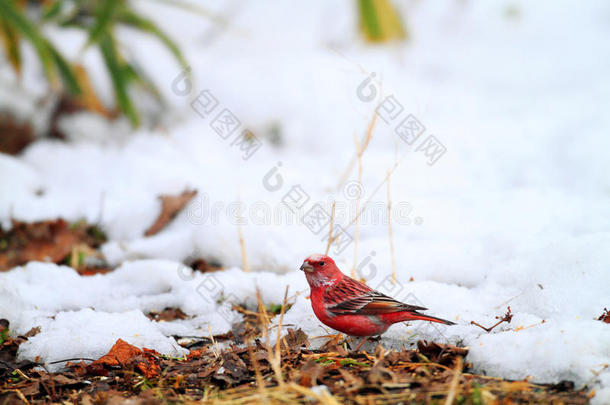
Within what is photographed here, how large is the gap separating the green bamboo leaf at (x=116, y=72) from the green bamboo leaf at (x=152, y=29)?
44 centimetres

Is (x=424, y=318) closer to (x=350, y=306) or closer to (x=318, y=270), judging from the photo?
(x=350, y=306)

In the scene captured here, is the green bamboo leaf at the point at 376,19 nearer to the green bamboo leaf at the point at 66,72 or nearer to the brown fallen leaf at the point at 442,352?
the green bamboo leaf at the point at 66,72

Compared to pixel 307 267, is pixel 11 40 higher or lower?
higher

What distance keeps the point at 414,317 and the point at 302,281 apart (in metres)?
0.90

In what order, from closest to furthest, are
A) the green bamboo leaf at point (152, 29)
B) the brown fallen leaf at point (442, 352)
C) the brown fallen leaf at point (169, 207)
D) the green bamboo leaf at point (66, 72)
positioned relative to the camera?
the brown fallen leaf at point (442, 352)
the brown fallen leaf at point (169, 207)
the green bamboo leaf at point (66, 72)
the green bamboo leaf at point (152, 29)

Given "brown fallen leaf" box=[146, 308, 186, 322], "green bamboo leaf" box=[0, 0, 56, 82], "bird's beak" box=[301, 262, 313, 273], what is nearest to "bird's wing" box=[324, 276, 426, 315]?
"bird's beak" box=[301, 262, 313, 273]

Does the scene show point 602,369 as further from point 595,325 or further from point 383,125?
point 383,125

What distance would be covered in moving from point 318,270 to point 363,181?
2115 millimetres

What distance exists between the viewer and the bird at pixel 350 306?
2.34m

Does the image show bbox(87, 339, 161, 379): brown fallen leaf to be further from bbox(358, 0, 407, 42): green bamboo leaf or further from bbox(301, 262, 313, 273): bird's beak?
bbox(358, 0, 407, 42): green bamboo leaf

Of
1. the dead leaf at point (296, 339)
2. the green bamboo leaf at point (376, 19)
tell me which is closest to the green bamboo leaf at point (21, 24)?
the green bamboo leaf at point (376, 19)

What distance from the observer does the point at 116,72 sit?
4.87 metres

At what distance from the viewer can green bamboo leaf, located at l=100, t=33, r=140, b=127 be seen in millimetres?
4832

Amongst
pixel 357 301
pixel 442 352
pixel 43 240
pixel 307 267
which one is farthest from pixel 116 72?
pixel 442 352
